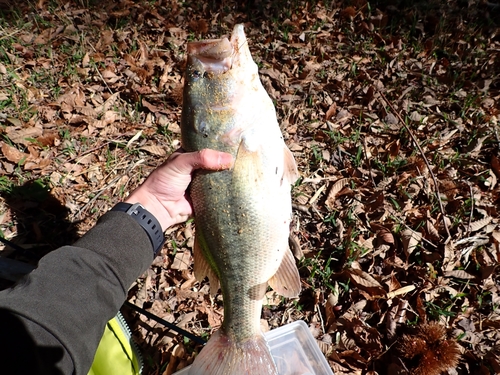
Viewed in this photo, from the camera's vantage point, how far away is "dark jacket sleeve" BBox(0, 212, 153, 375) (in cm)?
156

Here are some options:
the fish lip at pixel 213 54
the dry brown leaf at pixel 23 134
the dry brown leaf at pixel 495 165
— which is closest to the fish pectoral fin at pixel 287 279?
the fish lip at pixel 213 54

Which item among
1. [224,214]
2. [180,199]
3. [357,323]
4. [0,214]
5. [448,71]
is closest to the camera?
[224,214]

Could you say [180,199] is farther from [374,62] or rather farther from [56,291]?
[374,62]

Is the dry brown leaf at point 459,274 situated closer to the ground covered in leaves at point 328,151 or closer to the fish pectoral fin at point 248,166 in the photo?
the ground covered in leaves at point 328,151

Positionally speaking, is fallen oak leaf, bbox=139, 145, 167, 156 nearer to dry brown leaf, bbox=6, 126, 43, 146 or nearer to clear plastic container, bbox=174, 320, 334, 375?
dry brown leaf, bbox=6, 126, 43, 146

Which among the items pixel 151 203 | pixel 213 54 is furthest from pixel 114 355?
pixel 213 54

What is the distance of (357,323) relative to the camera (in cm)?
287

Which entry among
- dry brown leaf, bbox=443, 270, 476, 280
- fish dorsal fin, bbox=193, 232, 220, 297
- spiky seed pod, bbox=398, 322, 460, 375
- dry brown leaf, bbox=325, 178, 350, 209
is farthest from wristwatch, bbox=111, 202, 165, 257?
dry brown leaf, bbox=443, 270, 476, 280

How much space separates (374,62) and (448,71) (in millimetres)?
971

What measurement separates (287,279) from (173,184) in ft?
3.36

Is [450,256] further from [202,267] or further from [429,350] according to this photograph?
[202,267]

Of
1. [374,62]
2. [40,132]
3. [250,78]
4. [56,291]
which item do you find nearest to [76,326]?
Answer: [56,291]

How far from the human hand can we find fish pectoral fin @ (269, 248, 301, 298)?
2.44 feet

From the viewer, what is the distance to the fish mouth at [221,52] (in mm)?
2066
